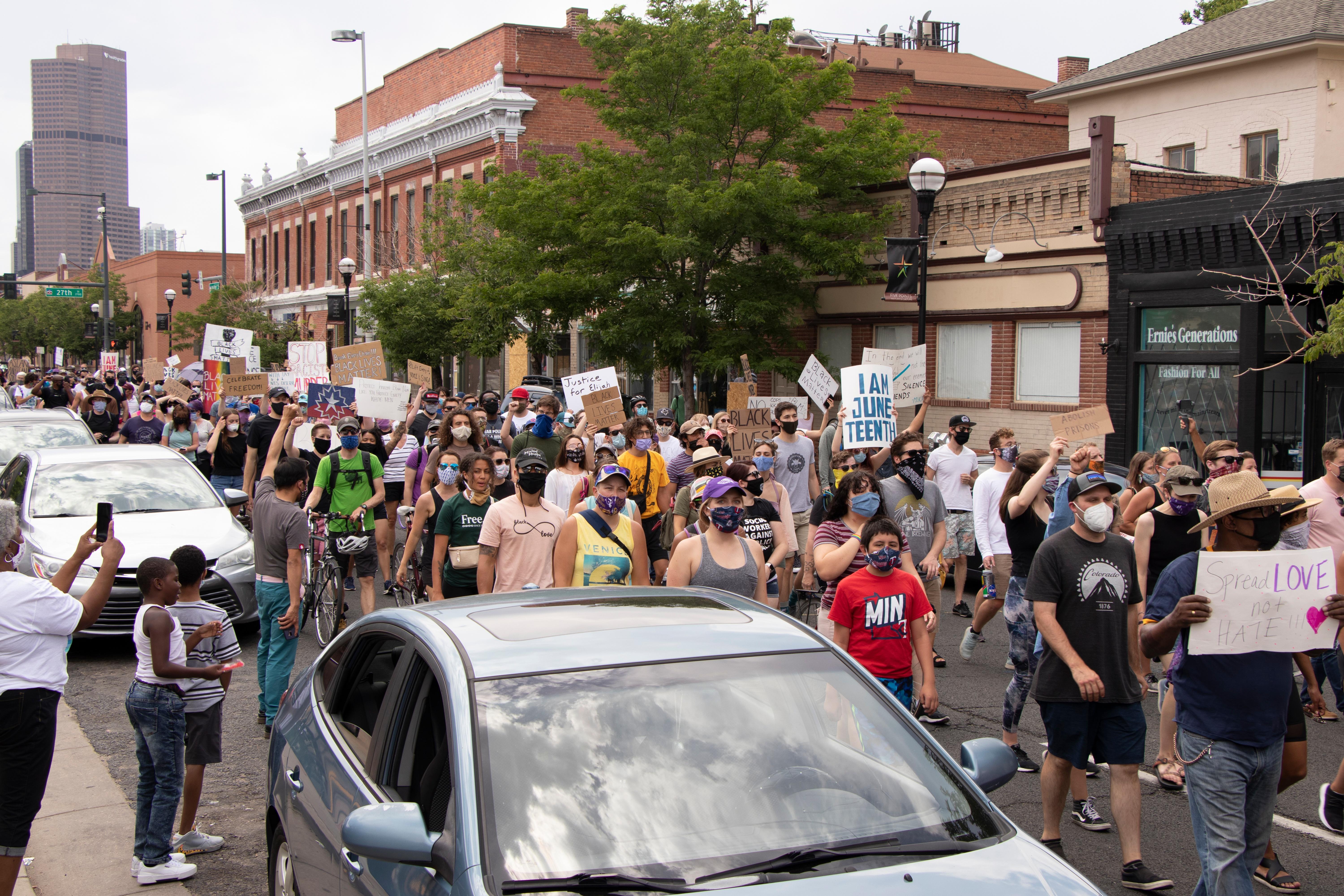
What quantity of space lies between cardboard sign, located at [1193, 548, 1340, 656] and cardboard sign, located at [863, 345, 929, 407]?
30.8 feet

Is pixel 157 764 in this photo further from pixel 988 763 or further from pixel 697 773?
pixel 988 763

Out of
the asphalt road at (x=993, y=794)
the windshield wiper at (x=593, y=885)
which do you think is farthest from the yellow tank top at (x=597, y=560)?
the windshield wiper at (x=593, y=885)

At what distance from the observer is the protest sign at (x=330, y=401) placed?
15.1 meters

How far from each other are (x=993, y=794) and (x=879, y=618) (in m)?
1.61

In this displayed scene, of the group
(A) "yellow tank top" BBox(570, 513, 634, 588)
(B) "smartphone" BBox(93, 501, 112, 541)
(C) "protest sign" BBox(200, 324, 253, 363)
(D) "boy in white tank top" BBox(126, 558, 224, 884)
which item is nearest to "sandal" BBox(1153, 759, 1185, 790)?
(A) "yellow tank top" BBox(570, 513, 634, 588)

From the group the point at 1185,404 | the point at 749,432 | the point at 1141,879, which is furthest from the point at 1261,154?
the point at 1141,879

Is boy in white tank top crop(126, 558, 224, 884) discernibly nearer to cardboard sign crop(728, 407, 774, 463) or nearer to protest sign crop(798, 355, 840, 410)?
cardboard sign crop(728, 407, 774, 463)

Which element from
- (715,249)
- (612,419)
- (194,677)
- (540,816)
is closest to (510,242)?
(715,249)

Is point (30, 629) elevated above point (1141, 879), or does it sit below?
above

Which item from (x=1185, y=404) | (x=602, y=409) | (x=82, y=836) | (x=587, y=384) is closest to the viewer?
(x=82, y=836)

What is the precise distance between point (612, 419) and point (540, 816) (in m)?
11.3

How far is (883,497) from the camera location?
8.20m

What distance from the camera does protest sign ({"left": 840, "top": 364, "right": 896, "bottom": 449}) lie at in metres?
11.1

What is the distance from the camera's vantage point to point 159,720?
18.3ft
